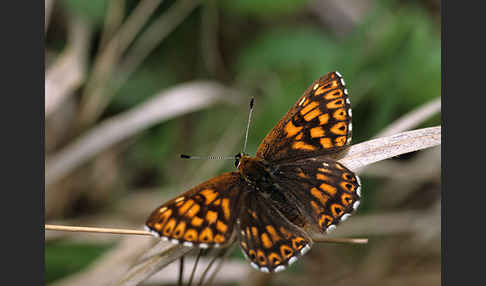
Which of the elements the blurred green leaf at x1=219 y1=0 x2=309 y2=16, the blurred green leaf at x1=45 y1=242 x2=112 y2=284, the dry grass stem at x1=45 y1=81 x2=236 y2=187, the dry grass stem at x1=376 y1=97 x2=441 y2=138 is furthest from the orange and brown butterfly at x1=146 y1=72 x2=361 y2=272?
the blurred green leaf at x1=219 y1=0 x2=309 y2=16

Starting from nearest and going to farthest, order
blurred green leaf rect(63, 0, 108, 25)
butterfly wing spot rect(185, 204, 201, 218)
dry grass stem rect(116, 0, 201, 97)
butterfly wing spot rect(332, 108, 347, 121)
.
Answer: butterfly wing spot rect(185, 204, 201, 218) → butterfly wing spot rect(332, 108, 347, 121) → blurred green leaf rect(63, 0, 108, 25) → dry grass stem rect(116, 0, 201, 97)

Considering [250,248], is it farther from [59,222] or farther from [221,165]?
[59,222]

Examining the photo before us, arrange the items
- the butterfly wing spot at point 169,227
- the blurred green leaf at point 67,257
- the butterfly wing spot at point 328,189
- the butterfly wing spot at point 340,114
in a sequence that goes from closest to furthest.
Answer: the butterfly wing spot at point 169,227 → the butterfly wing spot at point 328,189 → the butterfly wing spot at point 340,114 → the blurred green leaf at point 67,257

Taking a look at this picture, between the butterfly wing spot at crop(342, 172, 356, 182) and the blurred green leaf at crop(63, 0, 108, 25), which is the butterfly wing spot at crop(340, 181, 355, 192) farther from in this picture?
the blurred green leaf at crop(63, 0, 108, 25)

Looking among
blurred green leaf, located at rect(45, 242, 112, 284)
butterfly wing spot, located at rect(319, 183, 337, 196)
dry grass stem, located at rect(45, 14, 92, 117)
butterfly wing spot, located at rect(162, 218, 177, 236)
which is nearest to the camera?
butterfly wing spot, located at rect(162, 218, 177, 236)

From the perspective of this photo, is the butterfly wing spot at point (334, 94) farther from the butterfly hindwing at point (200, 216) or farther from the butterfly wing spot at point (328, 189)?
the butterfly hindwing at point (200, 216)

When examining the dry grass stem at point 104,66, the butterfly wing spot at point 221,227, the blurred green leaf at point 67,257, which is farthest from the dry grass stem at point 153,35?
the butterfly wing spot at point 221,227
